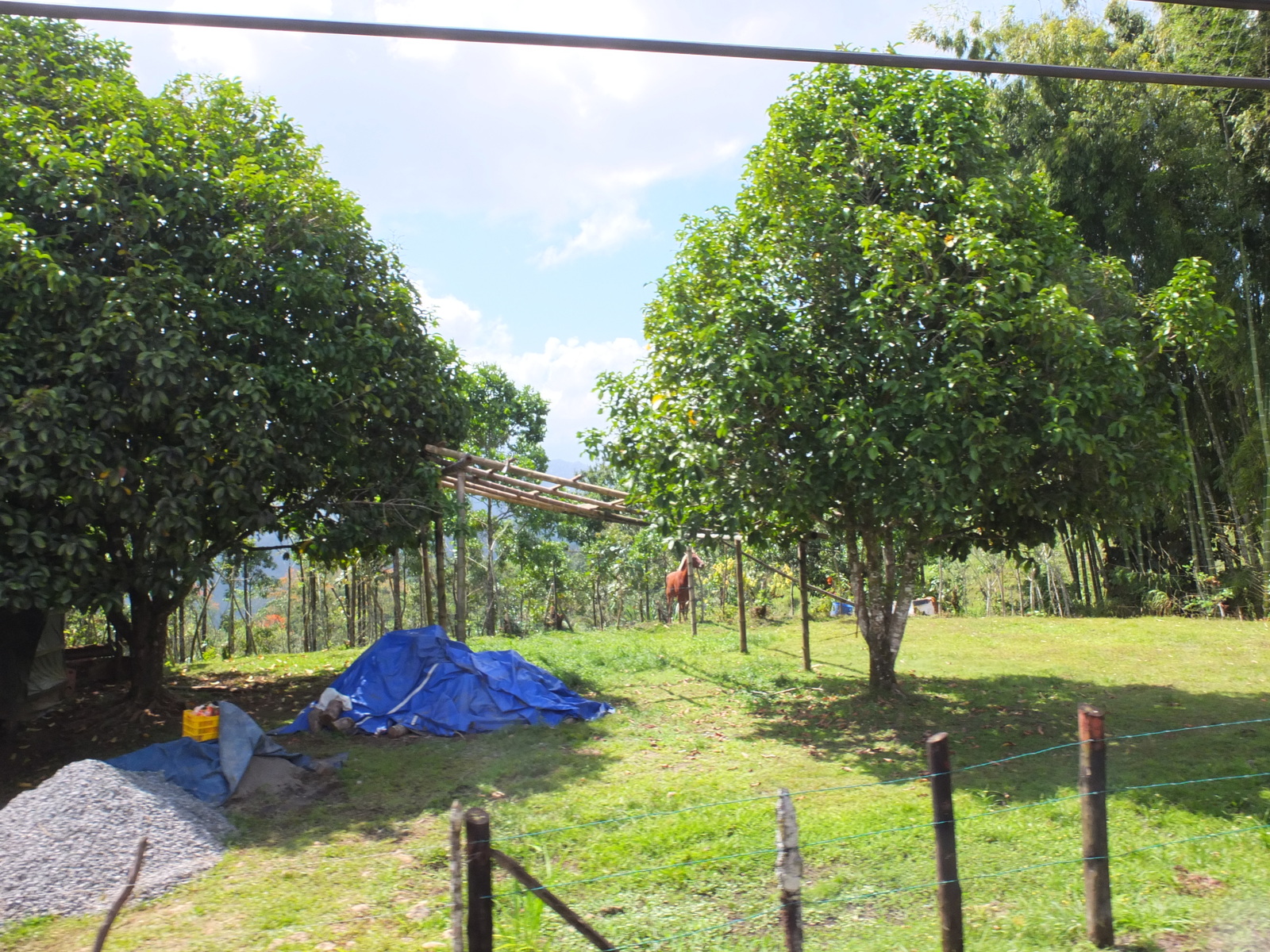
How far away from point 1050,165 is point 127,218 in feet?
46.7

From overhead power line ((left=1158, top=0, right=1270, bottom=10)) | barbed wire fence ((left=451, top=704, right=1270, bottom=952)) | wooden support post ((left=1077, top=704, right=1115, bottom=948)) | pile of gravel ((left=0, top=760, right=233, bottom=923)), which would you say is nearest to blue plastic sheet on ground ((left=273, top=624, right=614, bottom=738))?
pile of gravel ((left=0, top=760, right=233, bottom=923))

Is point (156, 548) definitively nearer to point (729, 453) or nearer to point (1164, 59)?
point (729, 453)

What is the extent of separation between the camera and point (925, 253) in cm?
852

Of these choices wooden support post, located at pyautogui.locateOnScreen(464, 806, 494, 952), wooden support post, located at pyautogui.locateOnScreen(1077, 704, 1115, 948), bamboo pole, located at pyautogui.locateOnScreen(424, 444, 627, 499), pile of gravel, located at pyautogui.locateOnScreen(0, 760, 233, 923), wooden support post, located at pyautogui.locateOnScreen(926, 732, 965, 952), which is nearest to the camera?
wooden support post, located at pyautogui.locateOnScreen(464, 806, 494, 952)

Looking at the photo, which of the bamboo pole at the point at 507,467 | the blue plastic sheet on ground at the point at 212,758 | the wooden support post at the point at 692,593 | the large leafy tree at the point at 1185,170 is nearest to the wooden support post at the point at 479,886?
the blue plastic sheet on ground at the point at 212,758

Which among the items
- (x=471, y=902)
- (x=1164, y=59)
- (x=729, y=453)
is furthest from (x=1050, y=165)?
(x=471, y=902)

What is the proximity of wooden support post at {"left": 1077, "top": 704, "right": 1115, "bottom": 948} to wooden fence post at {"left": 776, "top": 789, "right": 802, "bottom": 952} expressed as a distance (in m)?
1.65

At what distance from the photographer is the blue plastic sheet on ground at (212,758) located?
7430mm

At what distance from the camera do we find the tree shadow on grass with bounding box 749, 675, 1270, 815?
7.05m

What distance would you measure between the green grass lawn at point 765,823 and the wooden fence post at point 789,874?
82cm

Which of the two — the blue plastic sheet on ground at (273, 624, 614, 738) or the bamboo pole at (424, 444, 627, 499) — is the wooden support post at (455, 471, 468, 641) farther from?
the blue plastic sheet on ground at (273, 624, 614, 738)

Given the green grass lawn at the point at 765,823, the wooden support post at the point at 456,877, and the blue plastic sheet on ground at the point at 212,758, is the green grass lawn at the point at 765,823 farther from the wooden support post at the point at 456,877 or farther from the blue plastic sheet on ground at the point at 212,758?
the wooden support post at the point at 456,877

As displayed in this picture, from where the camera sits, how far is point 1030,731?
29.4 ft

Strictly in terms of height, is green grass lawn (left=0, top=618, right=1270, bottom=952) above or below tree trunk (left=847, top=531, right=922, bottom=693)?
below
